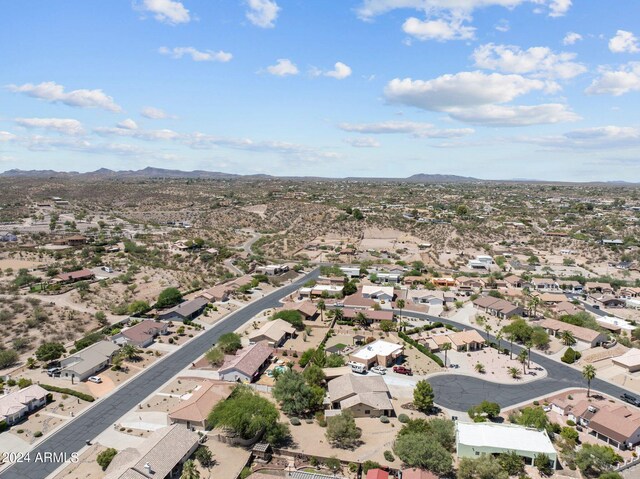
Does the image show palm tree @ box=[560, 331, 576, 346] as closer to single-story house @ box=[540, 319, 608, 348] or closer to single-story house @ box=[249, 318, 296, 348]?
single-story house @ box=[540, 319, 608, 348]

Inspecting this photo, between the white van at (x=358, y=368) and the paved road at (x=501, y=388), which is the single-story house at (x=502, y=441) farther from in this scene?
the white van at (x=358, y=368)

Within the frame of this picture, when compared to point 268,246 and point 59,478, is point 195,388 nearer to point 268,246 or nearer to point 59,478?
point 59,478

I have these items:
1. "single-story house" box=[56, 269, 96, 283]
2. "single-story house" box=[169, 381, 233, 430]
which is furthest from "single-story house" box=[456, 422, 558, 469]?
"single-story house" box=[56, 269, 96, 283]

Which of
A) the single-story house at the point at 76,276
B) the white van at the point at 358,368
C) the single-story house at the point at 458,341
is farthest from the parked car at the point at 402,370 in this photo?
the single-story house at the point at 76,276

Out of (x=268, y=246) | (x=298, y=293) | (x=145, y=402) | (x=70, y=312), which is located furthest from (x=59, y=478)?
(x=268, y=246)

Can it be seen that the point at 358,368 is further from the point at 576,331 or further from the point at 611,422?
the point at 576,331
